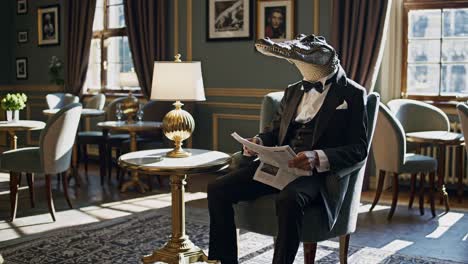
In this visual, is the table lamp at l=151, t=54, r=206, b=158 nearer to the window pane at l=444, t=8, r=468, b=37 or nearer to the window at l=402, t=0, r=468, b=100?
the window at l=402, t=0, r=468, b=100

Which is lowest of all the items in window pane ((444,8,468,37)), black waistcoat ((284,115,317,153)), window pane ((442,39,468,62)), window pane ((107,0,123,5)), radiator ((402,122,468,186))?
radiator ((402,122,468,186))

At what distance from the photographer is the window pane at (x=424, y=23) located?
17.9 ft

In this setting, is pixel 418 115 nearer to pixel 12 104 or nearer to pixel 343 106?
pixel 343 106

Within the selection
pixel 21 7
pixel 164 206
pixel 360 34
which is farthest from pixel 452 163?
pixel 21 7

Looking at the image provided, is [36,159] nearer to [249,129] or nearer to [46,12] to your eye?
[249,129]

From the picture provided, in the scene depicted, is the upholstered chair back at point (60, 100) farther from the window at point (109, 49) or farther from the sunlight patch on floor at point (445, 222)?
the sunlight patch on floor at point (445, 222)

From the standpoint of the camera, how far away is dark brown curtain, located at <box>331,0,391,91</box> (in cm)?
525

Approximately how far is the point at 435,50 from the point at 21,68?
5794mm

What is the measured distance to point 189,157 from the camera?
3355 millimetres

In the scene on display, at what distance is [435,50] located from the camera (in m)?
5.48

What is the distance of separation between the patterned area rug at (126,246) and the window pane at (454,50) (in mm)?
2474

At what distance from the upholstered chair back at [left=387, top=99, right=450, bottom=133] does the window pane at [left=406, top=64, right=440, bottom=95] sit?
0.40 metres

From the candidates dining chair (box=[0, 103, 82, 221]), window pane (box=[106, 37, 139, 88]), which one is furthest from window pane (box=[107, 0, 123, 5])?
dining chair (box=[0, 103, 82, 221])

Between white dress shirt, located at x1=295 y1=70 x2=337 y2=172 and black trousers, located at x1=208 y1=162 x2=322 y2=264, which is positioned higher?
white dress shirt, located at x1=295 y1=70 x2=337 y2=172
